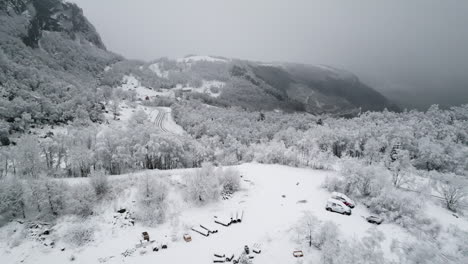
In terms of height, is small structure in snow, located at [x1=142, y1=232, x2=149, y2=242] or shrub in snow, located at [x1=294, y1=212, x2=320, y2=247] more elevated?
shrub in snow, located at [x1=294, y1=212, x2=320, y2=247]

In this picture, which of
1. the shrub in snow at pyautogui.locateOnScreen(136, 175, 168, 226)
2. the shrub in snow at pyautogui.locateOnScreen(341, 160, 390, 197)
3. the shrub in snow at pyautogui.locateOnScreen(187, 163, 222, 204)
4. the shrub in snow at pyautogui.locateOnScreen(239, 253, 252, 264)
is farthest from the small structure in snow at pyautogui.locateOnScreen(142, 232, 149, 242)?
the shrub in snow at pyautogui.locateOnScreen(341, 160, 390, 197)

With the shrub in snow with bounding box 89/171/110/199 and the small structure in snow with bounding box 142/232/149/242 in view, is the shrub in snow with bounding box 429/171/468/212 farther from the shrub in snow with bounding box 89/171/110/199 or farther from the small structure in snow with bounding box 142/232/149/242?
the shrub in snow with bounding box 89/171/110/199

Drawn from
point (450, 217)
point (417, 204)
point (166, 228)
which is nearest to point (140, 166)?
point (166, 228)

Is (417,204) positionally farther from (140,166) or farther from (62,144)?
(62,144)

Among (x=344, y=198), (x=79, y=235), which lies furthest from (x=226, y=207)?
(x=79, y=235)

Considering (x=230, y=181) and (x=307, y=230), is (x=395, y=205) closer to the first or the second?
(x=307, y=230)

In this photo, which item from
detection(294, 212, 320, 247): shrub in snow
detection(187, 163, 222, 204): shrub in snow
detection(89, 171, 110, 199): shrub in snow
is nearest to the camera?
detection(294, 212, 320, 247): shrub in snow
